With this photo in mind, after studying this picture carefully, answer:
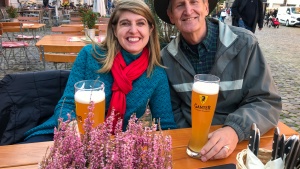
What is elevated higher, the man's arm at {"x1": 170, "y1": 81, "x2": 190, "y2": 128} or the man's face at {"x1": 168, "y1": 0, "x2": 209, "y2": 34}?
the man's face at {"x1": 168, "y1": 0, "x2": 209, "y2": 34}

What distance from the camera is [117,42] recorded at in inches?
84.1

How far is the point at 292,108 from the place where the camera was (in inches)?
206

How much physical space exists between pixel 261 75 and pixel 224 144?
64cm

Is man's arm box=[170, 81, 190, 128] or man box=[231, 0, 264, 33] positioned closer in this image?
man's arm box=[170, 81, 190, 128]

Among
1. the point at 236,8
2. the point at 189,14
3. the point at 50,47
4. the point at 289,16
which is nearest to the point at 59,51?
the point at 50,47

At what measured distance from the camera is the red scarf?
1927 millimetres

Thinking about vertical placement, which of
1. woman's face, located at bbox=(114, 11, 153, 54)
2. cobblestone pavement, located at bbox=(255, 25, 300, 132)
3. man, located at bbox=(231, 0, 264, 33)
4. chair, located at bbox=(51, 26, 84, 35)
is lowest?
cobblestone pavement, located at bbox=(255, 25, 300, 132)

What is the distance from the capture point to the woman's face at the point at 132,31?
6.56 feet

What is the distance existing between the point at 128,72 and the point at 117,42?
0.97 ft

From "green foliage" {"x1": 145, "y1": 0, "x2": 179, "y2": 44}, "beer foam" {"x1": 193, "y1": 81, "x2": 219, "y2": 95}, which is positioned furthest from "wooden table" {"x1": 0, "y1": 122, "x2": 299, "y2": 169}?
"green foliage" {"x1": 145, "y1": 0, "x2": 179, "y2": 44}

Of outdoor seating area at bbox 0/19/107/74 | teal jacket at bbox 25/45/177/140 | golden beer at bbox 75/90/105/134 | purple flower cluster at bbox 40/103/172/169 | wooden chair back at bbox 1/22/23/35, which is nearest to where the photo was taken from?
purple flower cluster at bbox 40/103/172/169

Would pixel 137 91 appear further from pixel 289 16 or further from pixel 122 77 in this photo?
pixel 289 16

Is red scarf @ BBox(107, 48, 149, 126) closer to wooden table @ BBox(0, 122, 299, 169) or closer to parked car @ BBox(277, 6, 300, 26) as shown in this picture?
wooden table @ BBox(0, 122, 299, 169)

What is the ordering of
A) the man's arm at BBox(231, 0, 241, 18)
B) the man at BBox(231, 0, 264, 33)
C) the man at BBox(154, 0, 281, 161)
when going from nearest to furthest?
the man at BBox(154, 0, 281, 161)
the man at BBox(231, 0, 264, 33)
the man's arm at BBox(231, 0, 241, 18)
